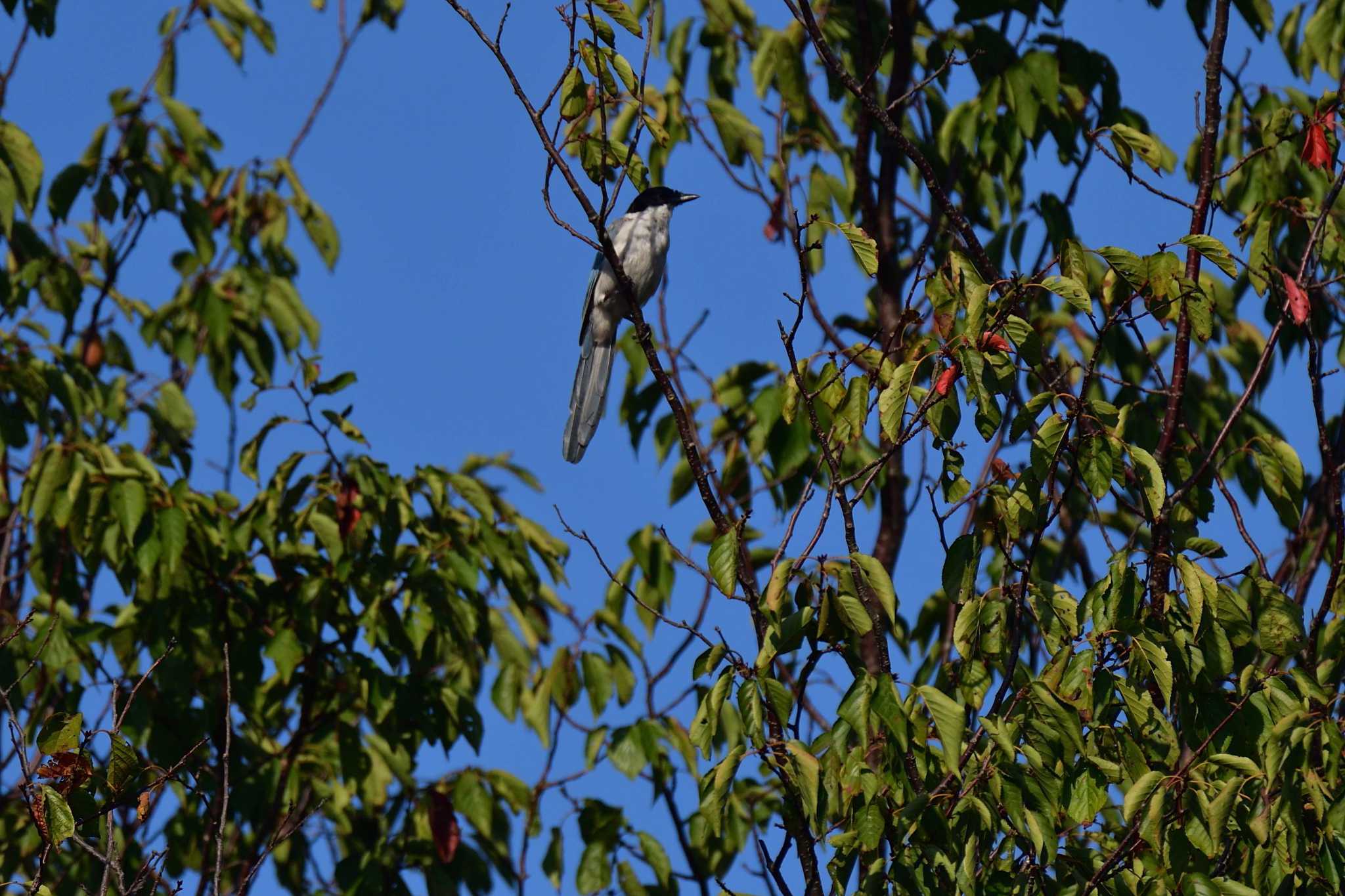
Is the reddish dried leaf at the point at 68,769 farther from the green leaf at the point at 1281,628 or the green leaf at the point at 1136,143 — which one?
the green leaf at the point at 1136,143

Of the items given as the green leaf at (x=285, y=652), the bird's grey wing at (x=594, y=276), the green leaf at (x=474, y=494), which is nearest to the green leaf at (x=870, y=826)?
the green leaf at (x=474, y=494)

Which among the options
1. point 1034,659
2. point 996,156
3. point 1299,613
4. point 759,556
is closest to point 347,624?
point 759,556

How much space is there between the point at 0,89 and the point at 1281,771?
246 inches

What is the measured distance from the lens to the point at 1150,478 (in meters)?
3.35

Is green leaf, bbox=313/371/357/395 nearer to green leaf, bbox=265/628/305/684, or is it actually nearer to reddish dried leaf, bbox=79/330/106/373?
green leaf, bbox=265/628/305/684

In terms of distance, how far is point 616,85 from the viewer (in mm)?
3883

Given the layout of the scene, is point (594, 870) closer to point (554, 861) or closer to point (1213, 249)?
point (554, 861)

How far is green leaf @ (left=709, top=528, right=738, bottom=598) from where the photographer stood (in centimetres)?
352

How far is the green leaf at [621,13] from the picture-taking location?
11.9ft

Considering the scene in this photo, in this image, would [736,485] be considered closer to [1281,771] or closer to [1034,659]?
[1034,659]

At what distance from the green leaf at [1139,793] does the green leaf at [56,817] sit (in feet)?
6.22

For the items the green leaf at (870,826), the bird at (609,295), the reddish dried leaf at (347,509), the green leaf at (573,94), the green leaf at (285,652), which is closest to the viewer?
the green leaf at (870,826)

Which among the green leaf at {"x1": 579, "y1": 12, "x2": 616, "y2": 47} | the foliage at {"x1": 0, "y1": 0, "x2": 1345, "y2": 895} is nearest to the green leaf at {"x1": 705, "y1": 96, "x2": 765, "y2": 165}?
the foliage at {"x1": 0, "y1": 0, "x2": 1345, "y2": 895}

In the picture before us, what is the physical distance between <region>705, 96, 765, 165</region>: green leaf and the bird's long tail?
0.87 meters
